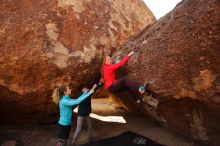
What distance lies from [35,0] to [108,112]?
3.33 meters

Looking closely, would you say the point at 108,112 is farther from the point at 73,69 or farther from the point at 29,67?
the point at 29,67

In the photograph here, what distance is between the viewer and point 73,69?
25.2ft

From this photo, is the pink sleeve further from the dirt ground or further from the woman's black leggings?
the dirt ground

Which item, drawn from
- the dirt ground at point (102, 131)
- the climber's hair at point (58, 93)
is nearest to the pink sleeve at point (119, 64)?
the climber's hair at point (58, 93)

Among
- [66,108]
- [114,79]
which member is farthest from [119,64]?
[66,108]

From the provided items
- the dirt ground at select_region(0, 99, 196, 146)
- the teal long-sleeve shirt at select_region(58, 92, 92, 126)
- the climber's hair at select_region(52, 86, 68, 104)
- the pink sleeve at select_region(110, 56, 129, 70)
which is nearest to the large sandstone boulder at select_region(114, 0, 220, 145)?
the pink sleeve at select_region(110, 56, 129, 70)

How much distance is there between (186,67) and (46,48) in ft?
9.66

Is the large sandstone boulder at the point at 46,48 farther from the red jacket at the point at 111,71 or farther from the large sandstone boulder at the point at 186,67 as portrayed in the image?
the large sandstone boulder at the point at 186,67

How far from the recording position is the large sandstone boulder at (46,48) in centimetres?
733

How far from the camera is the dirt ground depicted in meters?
7.24

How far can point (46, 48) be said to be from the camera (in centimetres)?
738

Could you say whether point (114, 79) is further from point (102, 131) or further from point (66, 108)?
point (102, 131)

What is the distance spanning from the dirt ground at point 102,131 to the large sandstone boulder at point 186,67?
387 mm

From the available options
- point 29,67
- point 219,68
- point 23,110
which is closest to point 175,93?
point 219,68
